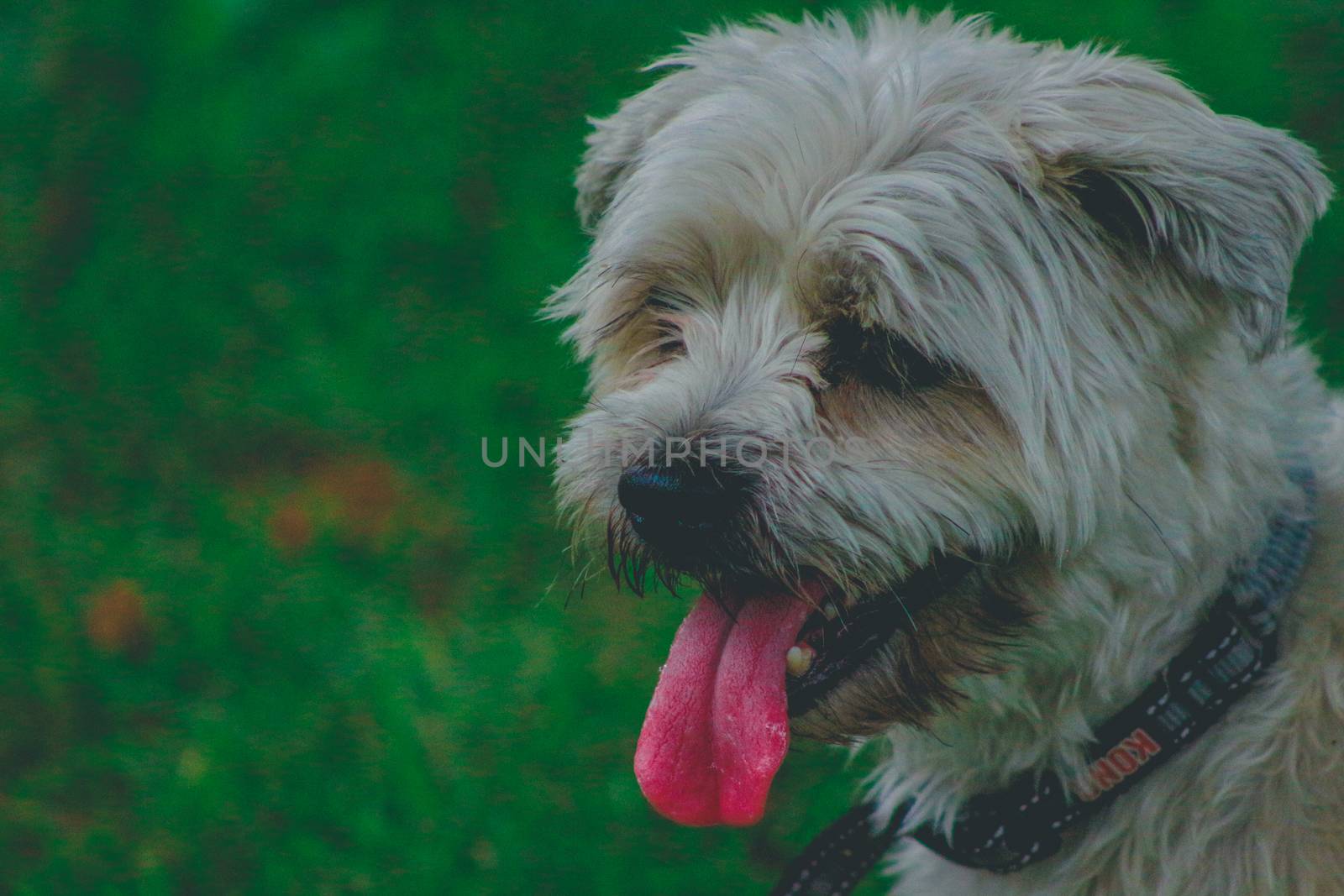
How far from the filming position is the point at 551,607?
4031 mm

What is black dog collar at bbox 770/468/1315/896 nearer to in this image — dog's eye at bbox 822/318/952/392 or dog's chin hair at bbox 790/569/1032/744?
dog's chin hair at bbox 790/569/1032/744

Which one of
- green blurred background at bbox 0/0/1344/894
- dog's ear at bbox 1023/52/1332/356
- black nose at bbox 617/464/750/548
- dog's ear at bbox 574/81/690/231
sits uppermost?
dog's ear at bbox 1023/52/1332/356

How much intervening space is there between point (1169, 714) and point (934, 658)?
0.42 m

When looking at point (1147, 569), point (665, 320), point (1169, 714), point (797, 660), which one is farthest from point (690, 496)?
point (1169, 714)

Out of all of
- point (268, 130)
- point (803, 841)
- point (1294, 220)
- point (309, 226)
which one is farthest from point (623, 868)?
point (268, 130)

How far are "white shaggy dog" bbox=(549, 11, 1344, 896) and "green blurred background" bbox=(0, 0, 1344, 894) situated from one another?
115cm

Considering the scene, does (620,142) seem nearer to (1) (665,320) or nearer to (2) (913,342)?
(1) (665,320)

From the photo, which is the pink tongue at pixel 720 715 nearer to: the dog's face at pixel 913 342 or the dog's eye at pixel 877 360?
the dog's face at pixel 913 342

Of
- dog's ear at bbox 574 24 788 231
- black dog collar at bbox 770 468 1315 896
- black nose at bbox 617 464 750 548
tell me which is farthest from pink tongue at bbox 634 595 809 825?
dog's ear at bbox 574 24 788 231

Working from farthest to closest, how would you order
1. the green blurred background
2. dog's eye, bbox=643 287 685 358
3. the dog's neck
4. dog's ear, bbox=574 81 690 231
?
the green blurred background < dog's ear, bbox=574 81 690 231 < dog's eye, bbox=643 287 685 358 < the dog's neck

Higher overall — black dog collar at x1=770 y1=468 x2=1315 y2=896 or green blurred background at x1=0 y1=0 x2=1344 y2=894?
black dog collar at x1=770 y1=468 x2=1315 y2=896

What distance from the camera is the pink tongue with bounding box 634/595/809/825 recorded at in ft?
7.59

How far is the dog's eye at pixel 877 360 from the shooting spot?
2.27 m

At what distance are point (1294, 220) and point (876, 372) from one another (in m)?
0.73
